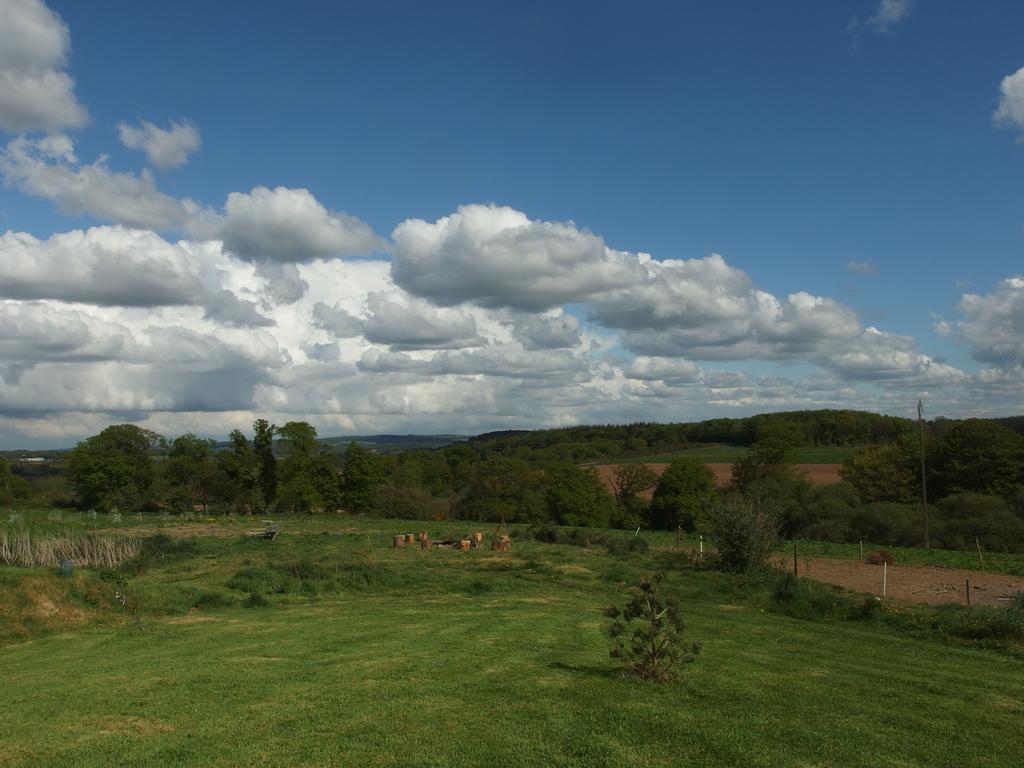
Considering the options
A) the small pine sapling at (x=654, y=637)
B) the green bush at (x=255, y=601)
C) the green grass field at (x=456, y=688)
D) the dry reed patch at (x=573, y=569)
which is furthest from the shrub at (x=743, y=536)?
the small pine sapling at (x=654, y=637)

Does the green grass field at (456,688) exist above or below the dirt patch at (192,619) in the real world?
above

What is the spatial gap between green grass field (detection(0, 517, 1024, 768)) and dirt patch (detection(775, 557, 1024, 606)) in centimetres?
686

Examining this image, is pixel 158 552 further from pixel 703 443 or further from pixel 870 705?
pixel 703 443

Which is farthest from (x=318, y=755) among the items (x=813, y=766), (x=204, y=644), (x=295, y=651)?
(x=204, y=644)

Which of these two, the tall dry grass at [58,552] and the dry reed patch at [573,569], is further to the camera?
the dry reed patch at [573,569]

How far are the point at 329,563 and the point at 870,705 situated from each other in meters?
21.0

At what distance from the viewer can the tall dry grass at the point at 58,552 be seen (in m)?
25.2

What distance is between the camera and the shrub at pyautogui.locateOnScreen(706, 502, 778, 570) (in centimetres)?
2567

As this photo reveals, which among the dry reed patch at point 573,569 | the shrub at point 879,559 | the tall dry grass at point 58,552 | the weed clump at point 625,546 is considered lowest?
the shrub at point 879,559

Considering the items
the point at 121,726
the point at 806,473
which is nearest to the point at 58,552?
the point at 121,726

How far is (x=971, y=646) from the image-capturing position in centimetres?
1582

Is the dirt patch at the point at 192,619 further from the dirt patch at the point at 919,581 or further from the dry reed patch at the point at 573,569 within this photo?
the dirt patch at the point at 919,581

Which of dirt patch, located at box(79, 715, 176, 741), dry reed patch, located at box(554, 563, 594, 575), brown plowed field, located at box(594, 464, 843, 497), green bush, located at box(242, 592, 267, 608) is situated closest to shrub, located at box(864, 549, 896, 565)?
dry reed patch, located at box(554, 563, 594, 575)

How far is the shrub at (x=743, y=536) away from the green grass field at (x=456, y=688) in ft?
18.0
